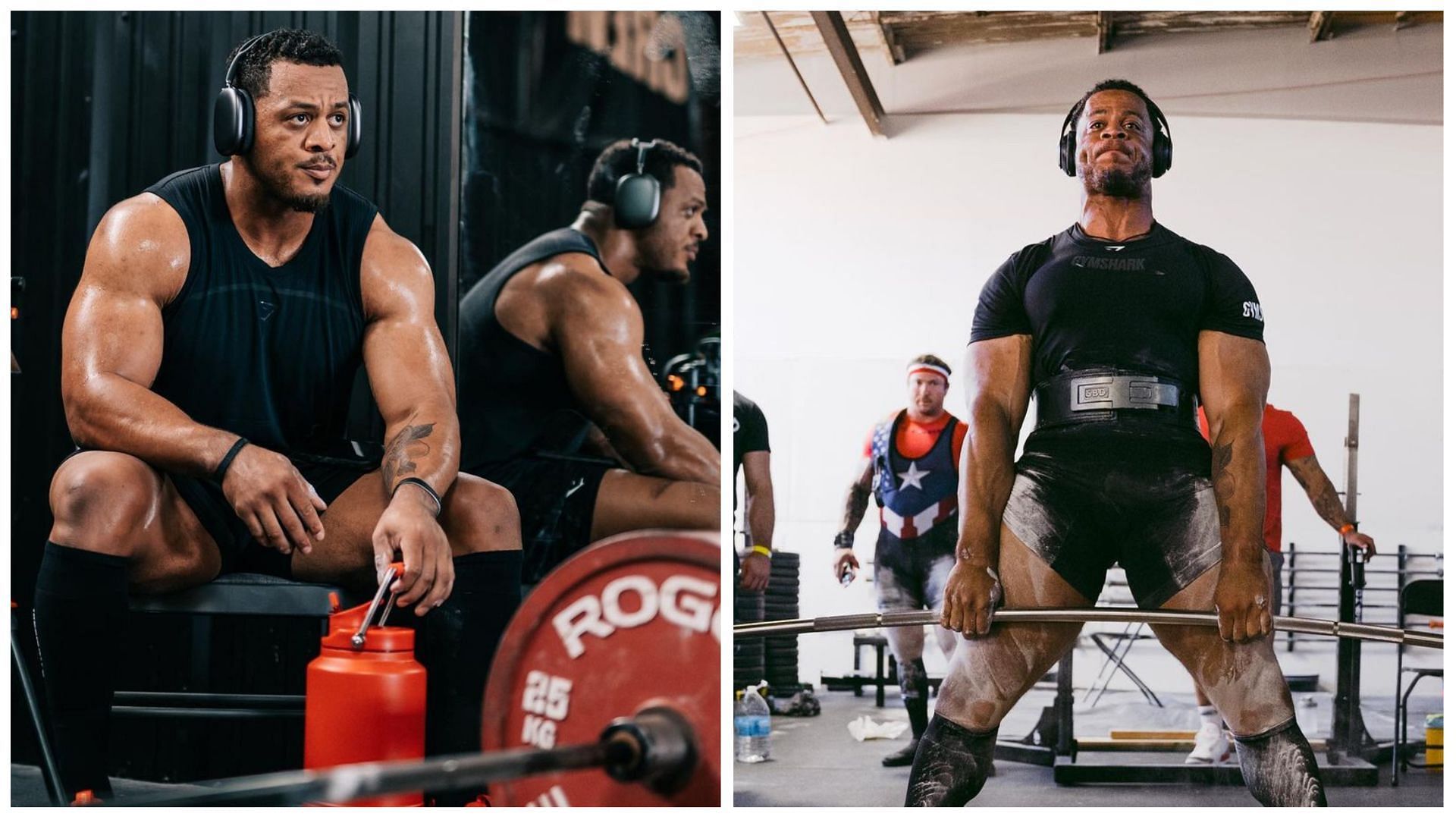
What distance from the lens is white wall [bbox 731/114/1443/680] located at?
9.72 ft

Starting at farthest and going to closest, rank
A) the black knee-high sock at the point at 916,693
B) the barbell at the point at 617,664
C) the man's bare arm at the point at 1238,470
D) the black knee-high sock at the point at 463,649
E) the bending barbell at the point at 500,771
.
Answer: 1. the black knee-high sock at the point at 916,693
2. the man's bare arm at the point at 1238,470
3. the black knee-high sock at the point at 463,649
4. the barbell at the point at 617,664
5. the bending barbell at the point at 500,771

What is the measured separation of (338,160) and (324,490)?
0.75 m

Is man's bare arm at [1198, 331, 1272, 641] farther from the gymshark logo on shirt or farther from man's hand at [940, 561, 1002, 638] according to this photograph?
man's hand at [940, 561, 1002, 638]

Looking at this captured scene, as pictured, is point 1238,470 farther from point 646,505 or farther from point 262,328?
point 262,328

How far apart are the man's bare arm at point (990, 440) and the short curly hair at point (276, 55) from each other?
5.51ft

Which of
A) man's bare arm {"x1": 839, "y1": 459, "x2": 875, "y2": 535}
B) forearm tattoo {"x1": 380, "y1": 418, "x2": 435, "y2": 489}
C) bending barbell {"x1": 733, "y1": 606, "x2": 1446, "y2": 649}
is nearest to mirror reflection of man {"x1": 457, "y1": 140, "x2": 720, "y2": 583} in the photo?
forearm tattoo {"x1": 380, "y1": 418, "x2": 435, "y2": 489}

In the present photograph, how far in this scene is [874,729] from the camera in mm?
3021

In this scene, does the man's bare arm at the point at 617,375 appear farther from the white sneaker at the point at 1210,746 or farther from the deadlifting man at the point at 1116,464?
the white sneaker at the point at 1210,746

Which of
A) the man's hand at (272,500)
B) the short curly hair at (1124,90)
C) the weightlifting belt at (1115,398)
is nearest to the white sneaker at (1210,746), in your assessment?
the weightlifting belt at (1115,398)

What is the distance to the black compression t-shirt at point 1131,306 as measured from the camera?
293 cm

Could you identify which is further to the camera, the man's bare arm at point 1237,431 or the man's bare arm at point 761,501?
the man's bare arm at point 761,501

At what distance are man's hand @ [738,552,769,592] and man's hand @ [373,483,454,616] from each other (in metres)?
0.71

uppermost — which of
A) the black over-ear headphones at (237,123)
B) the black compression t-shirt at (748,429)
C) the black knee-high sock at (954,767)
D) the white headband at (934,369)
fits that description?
the black over-ear headphones at (237,123)

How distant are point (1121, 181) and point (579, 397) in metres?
1.38
